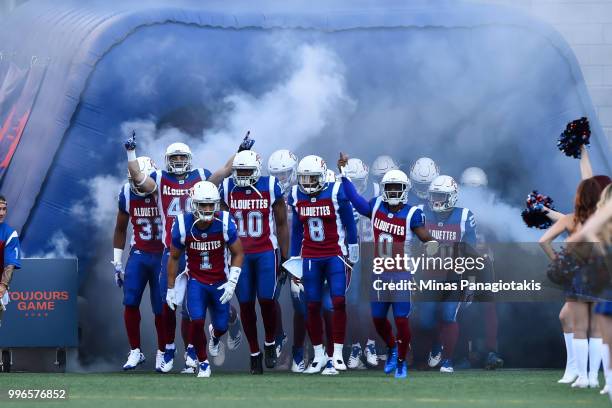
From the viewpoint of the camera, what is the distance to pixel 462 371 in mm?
10797

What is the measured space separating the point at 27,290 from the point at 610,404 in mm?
4879

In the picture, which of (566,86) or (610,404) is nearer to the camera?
(610,404)

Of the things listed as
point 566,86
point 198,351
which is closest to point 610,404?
point 198,351

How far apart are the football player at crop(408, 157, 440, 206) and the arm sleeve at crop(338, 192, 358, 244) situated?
1223 mm

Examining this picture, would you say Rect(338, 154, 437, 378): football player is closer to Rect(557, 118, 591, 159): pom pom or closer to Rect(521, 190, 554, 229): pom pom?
Rect(521, 190, 554, 229): pom pom

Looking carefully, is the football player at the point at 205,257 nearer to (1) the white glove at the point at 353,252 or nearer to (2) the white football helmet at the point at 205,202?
(2) the white football helmet at the point at 205,202

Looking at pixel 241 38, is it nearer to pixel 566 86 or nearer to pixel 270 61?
pixel 270 61

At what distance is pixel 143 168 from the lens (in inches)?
420

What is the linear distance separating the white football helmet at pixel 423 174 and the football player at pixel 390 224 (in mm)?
1079

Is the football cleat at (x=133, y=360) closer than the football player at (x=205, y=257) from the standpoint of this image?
No

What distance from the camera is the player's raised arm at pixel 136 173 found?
33.4 ft

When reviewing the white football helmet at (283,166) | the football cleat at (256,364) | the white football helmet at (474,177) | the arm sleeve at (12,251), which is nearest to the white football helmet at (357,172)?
the white football helmet at (283,166)

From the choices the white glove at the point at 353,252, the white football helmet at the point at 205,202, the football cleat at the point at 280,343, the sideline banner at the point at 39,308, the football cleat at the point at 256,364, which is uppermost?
the white football helmet at the point at 205,202

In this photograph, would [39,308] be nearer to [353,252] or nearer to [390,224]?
[353,252]
